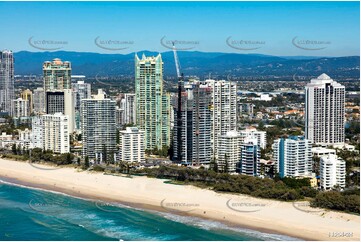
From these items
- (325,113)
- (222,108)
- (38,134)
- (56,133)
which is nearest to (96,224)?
(222,108)

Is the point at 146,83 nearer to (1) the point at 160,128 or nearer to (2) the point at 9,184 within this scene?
(1) the point at 160,128

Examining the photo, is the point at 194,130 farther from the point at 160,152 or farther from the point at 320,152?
the point at 320,152

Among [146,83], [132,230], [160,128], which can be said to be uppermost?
[146,83]

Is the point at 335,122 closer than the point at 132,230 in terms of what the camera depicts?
No

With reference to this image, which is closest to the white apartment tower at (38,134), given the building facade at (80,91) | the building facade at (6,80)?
the building facade at (80,91)

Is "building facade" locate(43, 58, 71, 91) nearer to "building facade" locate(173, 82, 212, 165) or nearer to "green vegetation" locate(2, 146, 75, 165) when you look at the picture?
"green vegetation" locate(2, 146, 75, 165)

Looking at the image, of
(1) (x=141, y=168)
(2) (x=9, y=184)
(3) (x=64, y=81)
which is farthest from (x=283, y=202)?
(3) (x=64, y=81)

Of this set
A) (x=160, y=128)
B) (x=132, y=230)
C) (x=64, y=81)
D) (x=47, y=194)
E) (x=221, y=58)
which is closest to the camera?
(x=132, y=230)

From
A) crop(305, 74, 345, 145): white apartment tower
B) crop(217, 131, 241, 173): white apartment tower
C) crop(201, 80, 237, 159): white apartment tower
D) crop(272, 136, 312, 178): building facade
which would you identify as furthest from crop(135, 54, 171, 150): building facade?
crop(272, 136, 312, 178): building facade
